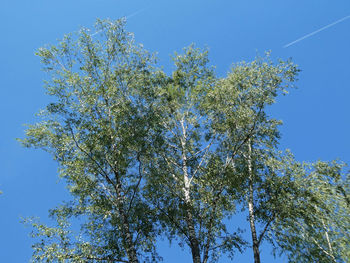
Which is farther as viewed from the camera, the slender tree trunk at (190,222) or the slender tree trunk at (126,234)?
the slender tree trunk at (190,222)

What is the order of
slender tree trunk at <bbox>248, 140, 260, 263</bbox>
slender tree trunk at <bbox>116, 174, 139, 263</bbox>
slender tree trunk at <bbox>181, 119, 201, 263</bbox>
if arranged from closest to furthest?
slender tree trunk at <bbox>116, 174, 139, 263</bbox> → slender tree trunk at <bbox>181, 119, 201, 263</bbox> → slender tree trunk at <bbox>248, 140, 260, 263</bbox>

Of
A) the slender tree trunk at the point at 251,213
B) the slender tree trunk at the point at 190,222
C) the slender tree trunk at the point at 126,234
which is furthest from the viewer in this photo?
the slender tree trunk at the point at 251,213

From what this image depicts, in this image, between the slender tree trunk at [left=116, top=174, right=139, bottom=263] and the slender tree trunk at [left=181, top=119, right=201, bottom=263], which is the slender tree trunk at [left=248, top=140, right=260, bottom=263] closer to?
the slender tree trunk at [left=181, top=119, right=201, bottom=263]

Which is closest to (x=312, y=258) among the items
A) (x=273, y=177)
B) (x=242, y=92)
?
(x=273, y=177)

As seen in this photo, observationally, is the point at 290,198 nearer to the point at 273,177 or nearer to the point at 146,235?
the point at 273,177

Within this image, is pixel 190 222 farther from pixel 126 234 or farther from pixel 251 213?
pixel 251 213

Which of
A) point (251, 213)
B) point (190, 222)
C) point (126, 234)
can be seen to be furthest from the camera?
point (251, 213)

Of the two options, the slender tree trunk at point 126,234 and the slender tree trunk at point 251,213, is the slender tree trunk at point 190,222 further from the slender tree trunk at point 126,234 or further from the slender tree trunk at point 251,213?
the slender tree trunk at point 251,213

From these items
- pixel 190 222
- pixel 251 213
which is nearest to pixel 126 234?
pixel 190 222

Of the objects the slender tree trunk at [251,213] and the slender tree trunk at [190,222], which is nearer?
the slender tree trunk at [190,222]

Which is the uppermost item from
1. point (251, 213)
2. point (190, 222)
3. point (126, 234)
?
point (251, 213)

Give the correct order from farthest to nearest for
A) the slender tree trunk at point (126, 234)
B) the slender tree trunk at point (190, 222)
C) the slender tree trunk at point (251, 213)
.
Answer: the slender tree trunk at point (251, 213) → the slender tree trunk at point (190, 222) → the slender tree trunk at point (126, 234)

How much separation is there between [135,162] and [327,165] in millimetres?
11599

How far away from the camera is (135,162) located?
16953 mm
